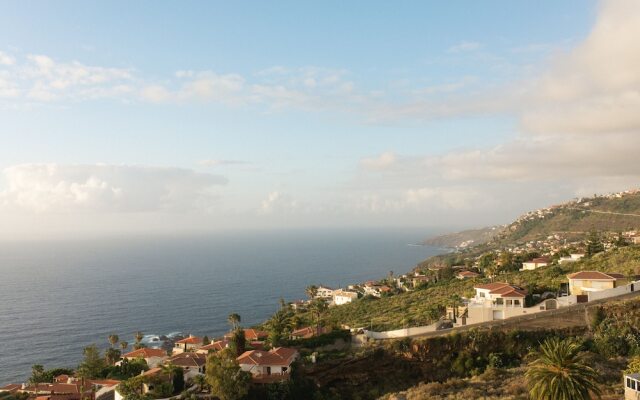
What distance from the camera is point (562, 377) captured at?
19.7m

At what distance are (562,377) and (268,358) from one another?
75.0 ft

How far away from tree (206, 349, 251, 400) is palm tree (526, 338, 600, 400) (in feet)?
63.5

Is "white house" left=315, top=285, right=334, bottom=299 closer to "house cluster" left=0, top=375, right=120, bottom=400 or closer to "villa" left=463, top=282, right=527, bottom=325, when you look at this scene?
"villa" left=463, top=282, right=527, bottom=325

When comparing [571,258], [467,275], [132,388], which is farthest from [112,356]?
[571,258]

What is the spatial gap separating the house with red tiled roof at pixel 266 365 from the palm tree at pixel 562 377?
20104 millimetres

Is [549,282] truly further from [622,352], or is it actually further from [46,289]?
[46,289]

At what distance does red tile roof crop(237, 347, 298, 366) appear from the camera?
36453 millimetres

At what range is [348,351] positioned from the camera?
41.1 meters

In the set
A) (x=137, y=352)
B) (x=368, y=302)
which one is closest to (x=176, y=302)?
(x=368, y=302)

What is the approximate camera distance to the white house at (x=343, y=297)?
92.4m

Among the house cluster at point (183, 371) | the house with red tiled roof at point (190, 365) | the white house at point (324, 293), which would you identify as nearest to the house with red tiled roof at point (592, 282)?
the house cluster at point (183, 371)

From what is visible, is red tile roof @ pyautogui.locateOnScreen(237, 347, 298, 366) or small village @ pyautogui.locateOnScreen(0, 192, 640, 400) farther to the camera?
red tile roof @ pyautogui.locateOnScreen(237, 347, 298, 366)

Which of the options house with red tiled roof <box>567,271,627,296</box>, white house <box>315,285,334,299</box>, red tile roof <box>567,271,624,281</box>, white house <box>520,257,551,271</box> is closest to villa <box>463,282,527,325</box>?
house with red tiled roof <box>567,271,627,296</box>

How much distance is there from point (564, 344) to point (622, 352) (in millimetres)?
16333
